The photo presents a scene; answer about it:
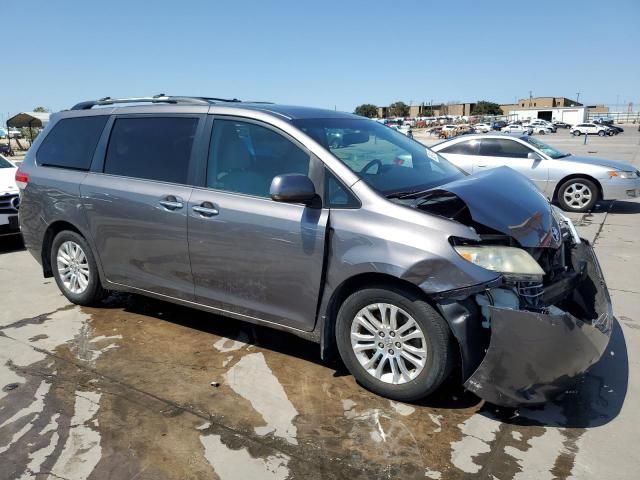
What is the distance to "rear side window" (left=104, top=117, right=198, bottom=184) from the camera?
4.04 m

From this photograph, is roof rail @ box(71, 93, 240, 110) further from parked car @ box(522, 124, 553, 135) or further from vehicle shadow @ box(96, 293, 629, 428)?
parked car @ box(522, 124, 553, 135)

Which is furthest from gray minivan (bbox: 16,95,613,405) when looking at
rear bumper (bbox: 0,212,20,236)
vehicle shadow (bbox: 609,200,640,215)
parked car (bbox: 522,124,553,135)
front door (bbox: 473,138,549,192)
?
parked car (bbox: 522,124,553,135)

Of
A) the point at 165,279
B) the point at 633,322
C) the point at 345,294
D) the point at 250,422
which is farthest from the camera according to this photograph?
the point at 633,322

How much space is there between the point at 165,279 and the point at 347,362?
1.65m

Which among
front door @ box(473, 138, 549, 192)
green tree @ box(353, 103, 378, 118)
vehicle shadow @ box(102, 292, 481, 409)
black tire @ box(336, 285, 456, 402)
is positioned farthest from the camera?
green tree @ box(353, 103, 378, 118)

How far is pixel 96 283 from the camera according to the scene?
4.81 meters

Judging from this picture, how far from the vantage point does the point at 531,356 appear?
282 centimetres

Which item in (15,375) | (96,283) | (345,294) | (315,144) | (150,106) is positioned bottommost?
(15,375)

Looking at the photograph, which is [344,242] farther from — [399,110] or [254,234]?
[399,110]

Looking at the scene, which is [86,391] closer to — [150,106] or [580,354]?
[150,106]

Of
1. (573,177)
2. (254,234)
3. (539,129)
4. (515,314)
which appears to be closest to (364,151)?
(254,234)

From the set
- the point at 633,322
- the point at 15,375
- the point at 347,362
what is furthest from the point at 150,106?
the point at 633,322

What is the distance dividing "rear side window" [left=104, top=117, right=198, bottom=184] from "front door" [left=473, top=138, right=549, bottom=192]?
24.3 feet

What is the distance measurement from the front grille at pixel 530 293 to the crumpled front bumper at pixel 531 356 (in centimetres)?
14
